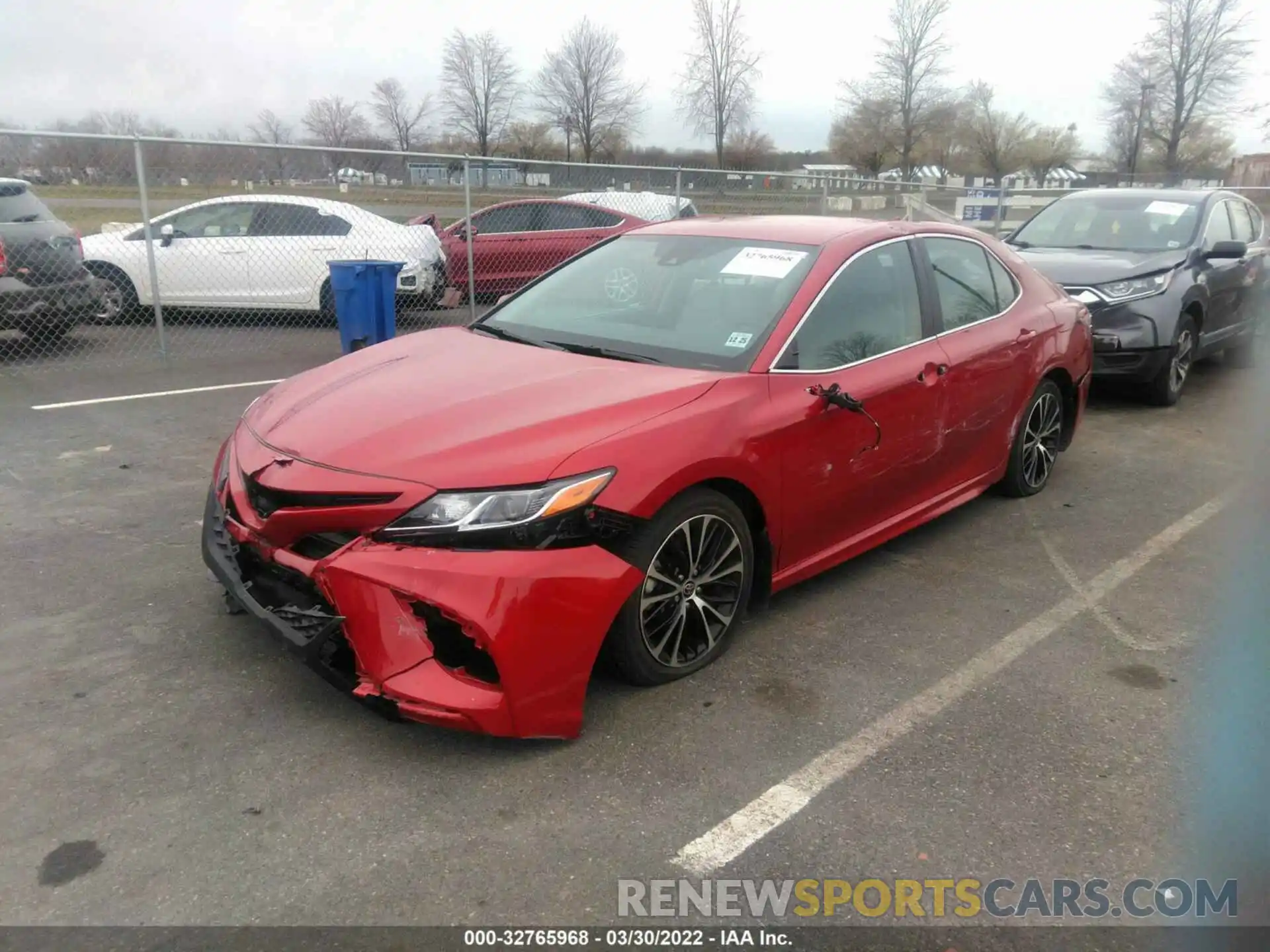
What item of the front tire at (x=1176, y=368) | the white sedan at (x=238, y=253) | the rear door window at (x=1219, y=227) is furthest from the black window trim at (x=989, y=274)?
the white sedan at (x=238, y=253)

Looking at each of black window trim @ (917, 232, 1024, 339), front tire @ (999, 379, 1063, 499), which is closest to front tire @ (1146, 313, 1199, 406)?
front tire @ (999, 379, 1063, 499)

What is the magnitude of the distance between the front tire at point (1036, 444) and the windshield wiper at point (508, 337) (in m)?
2.75

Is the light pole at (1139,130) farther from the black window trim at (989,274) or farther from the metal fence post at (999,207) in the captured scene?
the black window trim at (989,274)

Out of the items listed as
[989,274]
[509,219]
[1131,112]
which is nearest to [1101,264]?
[989,274]

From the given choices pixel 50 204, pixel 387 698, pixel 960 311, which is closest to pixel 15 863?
pixel 387 698

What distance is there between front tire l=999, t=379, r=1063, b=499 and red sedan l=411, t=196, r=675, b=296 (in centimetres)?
648

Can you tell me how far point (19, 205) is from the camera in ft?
26.7

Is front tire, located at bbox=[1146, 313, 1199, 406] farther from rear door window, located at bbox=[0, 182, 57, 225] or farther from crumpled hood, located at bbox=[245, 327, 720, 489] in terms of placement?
rear door window, located at bbox=[0, 182, 57, 225]

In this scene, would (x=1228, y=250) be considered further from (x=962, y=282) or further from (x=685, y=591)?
(x=685, y=591)

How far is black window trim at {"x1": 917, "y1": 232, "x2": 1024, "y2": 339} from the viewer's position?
4.48 m

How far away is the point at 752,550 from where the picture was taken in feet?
11.6

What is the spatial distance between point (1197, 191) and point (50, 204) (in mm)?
10458

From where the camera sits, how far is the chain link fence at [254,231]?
832 centimetres

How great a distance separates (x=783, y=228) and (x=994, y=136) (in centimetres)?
5796
